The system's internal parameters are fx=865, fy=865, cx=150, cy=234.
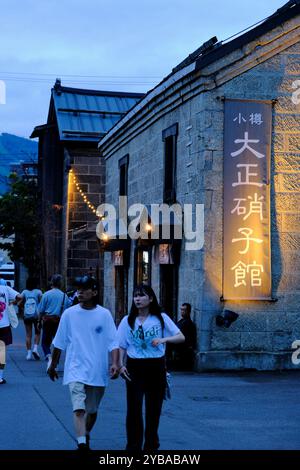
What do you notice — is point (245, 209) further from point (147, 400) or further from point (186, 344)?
point (147, 400)

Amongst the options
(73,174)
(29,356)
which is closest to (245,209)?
(29,356)

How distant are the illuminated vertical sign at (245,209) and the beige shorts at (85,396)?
800cm

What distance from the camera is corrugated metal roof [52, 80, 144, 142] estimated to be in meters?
32.5

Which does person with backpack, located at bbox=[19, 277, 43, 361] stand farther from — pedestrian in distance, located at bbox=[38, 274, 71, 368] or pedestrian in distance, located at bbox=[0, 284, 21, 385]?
pedestrian in distance, located at bbox=[0, 284, 21, 385]

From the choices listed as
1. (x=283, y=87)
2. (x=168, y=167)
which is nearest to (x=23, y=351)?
(x=168, y=167)

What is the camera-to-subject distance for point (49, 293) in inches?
670

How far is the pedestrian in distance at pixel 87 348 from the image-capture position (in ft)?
26.0

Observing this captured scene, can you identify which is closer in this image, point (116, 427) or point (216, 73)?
point (116, 427)

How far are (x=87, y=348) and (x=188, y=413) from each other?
3.53 m

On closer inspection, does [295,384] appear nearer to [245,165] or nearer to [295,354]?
[295,354]

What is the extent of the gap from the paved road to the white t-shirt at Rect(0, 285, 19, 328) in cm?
102

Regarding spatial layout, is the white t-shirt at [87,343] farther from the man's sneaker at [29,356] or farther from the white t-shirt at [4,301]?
the man's sneaker at [29,356]

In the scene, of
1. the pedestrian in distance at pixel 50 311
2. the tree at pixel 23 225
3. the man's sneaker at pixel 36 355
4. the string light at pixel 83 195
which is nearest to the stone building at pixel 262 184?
the pedestrian in distance at pixel 50 311
